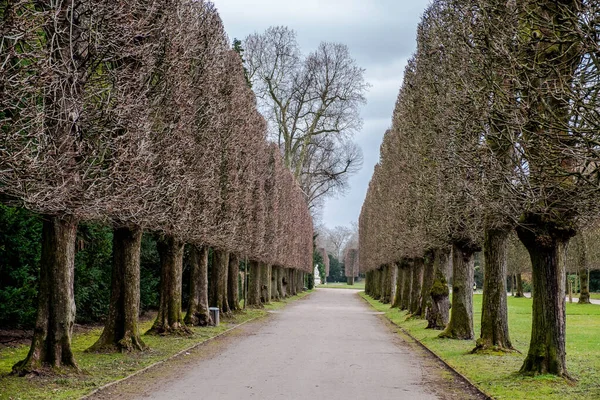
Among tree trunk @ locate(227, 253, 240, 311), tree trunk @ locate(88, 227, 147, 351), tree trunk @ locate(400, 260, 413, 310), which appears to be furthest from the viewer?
tree trunk @ locate(400, 260, 413, 310)

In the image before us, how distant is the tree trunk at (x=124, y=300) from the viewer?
16297mm

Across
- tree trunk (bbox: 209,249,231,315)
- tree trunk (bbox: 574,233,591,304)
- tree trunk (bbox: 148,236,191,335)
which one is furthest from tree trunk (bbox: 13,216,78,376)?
tree trunk (bbox: 574,233,591,304)

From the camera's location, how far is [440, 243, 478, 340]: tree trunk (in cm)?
2008

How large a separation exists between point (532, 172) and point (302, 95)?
4302 centimetres

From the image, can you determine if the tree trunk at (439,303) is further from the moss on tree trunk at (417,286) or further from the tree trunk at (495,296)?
the tree trunk at (495,296)

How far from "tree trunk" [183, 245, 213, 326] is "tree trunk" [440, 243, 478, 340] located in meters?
8.82

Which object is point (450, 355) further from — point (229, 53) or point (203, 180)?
point (229, 53)

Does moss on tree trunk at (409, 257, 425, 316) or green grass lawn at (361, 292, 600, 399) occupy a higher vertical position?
moss on tree trunk at (409, 257, 425, 316)

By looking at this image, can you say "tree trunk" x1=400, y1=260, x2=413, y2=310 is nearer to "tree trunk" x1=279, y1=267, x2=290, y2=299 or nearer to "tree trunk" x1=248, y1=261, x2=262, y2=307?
"tree trunk" x1=248, y1=261, x2=262, y2=307

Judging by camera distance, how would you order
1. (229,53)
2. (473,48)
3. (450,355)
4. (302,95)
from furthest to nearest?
(302,95) → (229,53) → (450,355) → (473,48)

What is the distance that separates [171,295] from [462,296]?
28.1 feet

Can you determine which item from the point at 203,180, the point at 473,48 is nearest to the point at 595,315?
the point at 203,180

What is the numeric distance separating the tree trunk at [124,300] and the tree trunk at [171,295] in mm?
3889

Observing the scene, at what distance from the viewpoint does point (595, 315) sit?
34.8 m
